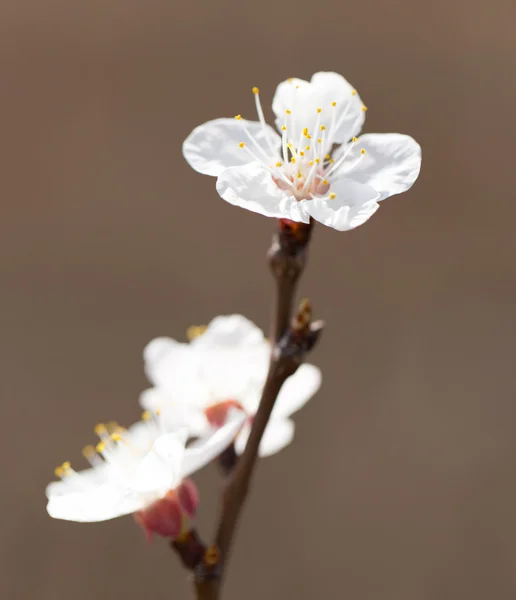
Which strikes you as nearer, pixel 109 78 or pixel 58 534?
pixel 58 534

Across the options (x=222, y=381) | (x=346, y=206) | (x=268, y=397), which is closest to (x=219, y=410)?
(x=222, y=381)

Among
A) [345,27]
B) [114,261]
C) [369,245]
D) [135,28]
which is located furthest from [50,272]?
[345,27]

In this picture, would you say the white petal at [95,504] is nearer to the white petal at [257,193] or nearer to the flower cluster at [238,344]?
the flower cluster at [238,344]

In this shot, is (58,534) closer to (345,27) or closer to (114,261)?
(114,261)

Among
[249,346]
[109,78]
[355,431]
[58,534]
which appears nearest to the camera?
[249,346]

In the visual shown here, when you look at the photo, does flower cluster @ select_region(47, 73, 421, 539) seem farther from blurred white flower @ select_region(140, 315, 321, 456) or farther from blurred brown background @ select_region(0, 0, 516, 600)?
blurred brown background @ select_region(0, 0, 516, 600)

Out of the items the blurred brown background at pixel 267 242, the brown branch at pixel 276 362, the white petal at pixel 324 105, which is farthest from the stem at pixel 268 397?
the blurred brown background at pixel 267 242

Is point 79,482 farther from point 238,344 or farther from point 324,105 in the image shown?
point 324,105
